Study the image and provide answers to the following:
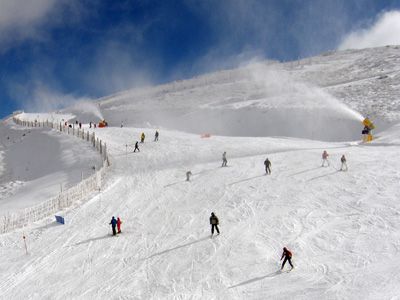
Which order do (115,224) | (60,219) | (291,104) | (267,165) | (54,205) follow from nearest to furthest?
1. (115,224)
2. (60,219)
3. (54,205)
4. (267,165)
5. (291,104)

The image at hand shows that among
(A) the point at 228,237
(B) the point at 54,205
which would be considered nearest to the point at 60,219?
(B) the point at 54,205

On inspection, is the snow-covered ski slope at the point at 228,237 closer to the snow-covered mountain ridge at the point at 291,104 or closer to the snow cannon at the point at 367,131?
the snow cannon at the point at 367,131

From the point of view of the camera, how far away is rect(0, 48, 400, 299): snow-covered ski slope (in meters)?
12.9

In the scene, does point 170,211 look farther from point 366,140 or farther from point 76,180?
point 366,140

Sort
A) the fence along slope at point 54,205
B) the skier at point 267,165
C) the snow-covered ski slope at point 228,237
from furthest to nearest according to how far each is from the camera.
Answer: the skier at point 267,165
the fence along slope at point 54,205
the snow-covered ski slope at point 228,237

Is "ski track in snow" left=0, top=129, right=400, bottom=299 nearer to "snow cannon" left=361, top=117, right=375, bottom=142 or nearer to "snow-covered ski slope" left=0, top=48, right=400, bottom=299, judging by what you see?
"snow-covered ski slope" left=0, top=48, right=400, bottom=299

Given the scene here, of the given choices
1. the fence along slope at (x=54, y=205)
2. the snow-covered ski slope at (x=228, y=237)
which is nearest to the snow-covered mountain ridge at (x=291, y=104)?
the snow-covered ski slope at (x=228, y=237)

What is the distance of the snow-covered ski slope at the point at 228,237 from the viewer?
42.2 ft

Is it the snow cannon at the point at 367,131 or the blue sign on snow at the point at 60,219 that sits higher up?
the snow cannon at the point at 367,131

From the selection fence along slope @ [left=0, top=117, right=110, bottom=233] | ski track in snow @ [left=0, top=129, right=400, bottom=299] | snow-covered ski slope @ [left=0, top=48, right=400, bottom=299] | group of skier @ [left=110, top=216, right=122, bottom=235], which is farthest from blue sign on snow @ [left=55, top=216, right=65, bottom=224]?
group of skier @ [left=110, top=216, right=122, bottom=235]

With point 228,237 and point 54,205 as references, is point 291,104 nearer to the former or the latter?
point 54,205

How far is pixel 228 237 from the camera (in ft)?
54.3

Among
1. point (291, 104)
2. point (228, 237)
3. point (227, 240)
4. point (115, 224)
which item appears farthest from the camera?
point (291, 104)

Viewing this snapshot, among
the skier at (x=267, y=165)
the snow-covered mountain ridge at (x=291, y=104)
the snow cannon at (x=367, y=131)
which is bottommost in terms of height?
the skier at (x=267, y=165)
